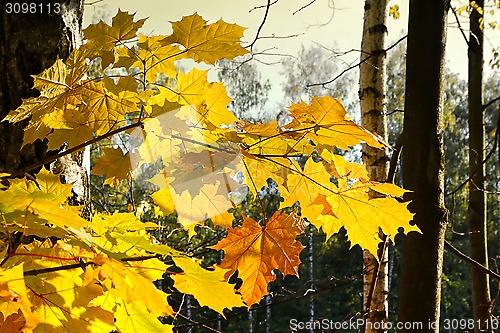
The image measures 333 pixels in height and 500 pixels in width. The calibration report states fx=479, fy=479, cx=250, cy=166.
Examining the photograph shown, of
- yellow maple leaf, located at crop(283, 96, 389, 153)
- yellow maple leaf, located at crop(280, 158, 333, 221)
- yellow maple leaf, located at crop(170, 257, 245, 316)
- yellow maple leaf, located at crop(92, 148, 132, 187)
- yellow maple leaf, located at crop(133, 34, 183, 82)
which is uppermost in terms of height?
yellow maple leaf, located at crop(133, 34, 183, 82)

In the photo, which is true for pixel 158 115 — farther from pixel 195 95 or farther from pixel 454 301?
pixel 454 301

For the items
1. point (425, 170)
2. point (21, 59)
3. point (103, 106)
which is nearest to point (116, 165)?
point (103, 106)

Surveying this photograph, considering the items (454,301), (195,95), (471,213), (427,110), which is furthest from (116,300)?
(454,301)

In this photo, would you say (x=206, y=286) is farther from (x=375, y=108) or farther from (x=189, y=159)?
(x=375, y=108)

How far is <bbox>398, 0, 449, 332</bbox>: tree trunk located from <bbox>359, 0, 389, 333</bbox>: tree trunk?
0.52 meters

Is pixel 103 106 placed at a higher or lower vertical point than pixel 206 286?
higher

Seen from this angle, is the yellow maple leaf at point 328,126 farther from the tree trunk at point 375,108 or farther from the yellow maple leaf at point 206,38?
the tree trunk at point 375,108

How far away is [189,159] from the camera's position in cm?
61

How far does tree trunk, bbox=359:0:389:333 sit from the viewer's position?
1815 millimetres

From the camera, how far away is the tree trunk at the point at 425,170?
1191mm

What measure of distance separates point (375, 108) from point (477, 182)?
2.12 m

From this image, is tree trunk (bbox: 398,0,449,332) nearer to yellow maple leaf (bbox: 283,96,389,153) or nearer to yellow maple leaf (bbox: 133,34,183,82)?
yellow maple leaf (bbox: 283,96,389,153)

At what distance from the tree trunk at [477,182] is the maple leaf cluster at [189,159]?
284cm

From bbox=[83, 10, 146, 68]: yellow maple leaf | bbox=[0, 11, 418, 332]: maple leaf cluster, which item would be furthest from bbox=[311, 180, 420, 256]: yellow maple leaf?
bbox=[83, 10, 146, 68]: yellow maple leaf
